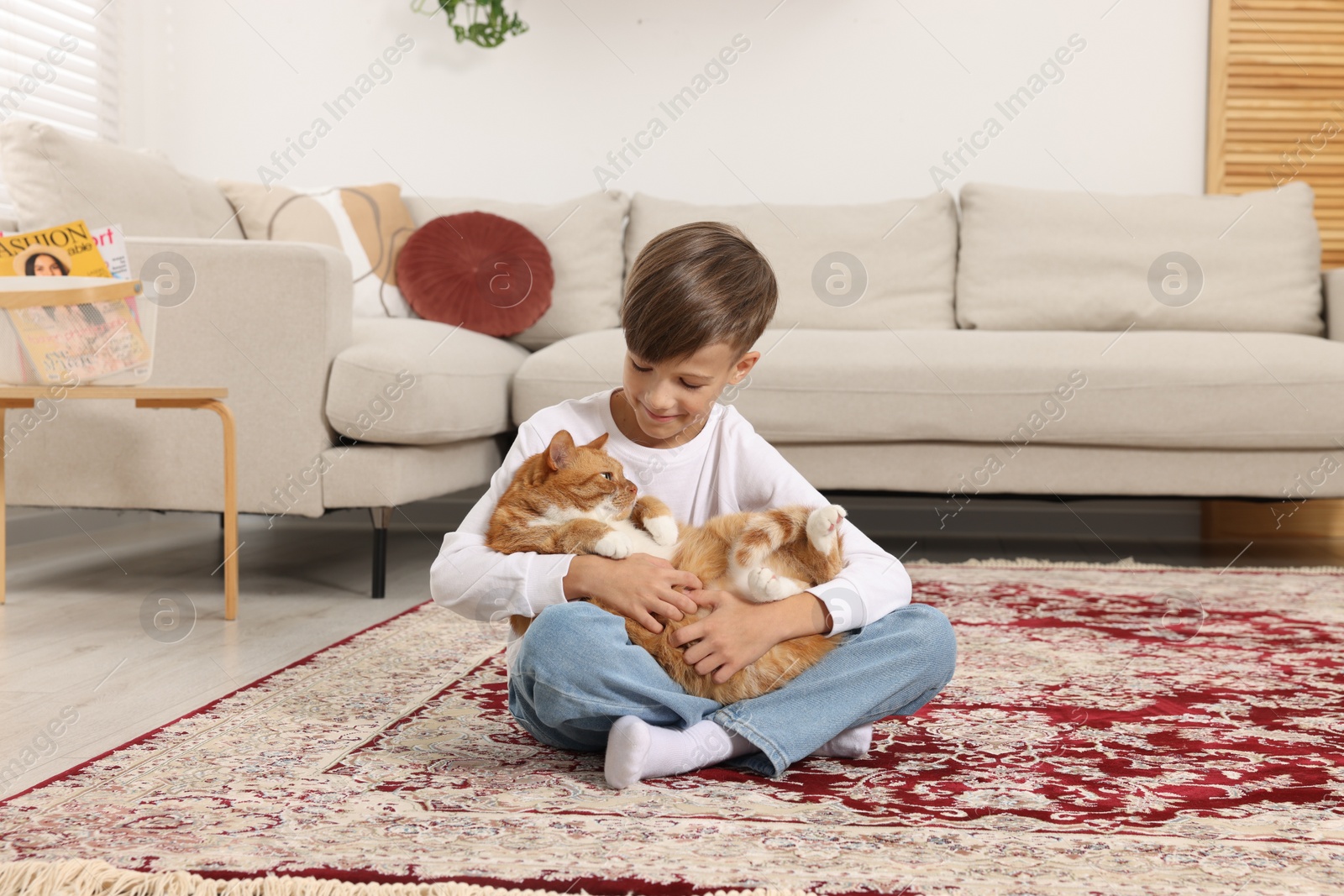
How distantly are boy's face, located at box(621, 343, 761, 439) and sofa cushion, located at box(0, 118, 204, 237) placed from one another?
1.72 meters

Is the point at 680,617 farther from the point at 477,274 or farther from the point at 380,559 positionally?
the point at 477,274

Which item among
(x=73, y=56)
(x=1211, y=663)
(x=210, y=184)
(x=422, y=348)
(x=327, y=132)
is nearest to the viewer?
(x=1211, y=663)

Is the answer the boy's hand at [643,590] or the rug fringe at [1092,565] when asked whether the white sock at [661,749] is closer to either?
the boy's hand at [643,590]

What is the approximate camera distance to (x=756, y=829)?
3.23 feet

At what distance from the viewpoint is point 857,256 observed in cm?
313

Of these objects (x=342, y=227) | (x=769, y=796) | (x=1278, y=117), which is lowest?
(x=769, y=796)

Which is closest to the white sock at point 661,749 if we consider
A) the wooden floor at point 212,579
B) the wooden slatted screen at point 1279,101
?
the wooden floor at point 212,579

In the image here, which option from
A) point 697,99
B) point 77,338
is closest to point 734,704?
point 77,338

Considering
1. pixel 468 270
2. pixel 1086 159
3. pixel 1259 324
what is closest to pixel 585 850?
pixel 468 270

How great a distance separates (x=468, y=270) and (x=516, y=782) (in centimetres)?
208

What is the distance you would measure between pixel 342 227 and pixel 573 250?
2.13ft

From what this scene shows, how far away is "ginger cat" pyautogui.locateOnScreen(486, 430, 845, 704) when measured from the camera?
115cm

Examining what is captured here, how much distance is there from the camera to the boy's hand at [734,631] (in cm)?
112

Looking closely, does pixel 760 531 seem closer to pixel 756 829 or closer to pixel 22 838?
pixel 756 829
